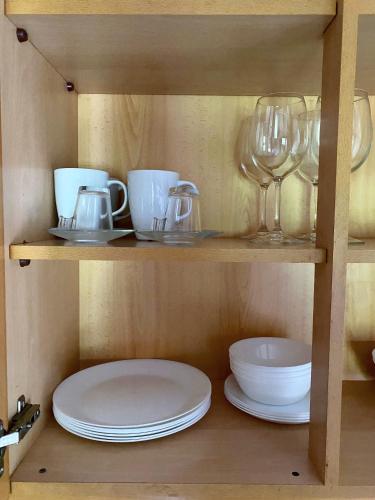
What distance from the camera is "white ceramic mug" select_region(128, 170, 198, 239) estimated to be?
701mm

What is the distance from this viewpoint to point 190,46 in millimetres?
576

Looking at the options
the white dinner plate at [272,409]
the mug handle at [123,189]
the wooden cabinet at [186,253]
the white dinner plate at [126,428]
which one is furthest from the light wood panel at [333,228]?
the mug handle at [123,189]

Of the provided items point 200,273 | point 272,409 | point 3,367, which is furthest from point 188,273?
point 3,367

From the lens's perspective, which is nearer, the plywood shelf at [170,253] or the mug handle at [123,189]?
the plywood shelf at [170,253]

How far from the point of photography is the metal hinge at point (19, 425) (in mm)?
500

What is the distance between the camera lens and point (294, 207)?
82cm

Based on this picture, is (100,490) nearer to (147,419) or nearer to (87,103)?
(147,419)

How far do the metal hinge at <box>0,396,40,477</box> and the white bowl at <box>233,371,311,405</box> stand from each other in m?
0.35

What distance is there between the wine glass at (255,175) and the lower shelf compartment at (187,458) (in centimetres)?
33

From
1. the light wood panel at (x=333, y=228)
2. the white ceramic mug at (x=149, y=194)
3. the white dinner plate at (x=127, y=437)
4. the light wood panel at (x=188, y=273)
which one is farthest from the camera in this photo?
the light wood panel at (x=188, y=273)

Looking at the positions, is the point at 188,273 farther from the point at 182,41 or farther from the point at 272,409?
the point at 182,41

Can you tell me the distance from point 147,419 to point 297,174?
22.2 inches

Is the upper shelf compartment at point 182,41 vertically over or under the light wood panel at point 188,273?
over

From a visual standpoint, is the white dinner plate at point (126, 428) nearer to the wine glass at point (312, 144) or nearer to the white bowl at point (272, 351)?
the white bowl at point (272, 351)
